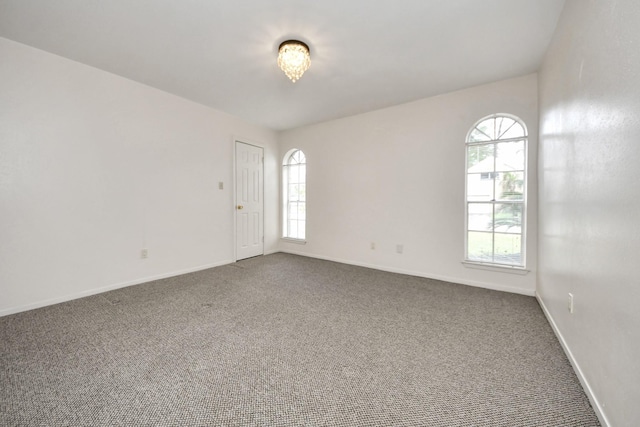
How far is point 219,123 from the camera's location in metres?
4.09

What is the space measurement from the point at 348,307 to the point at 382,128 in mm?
2786

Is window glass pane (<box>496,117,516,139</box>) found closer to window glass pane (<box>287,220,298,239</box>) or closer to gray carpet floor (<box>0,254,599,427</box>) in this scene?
gray carpet floor (<box>0,254,599,427</box>)

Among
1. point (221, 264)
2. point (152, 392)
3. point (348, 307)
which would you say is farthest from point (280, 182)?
point (152, 392)

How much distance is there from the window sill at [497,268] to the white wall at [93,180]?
3.80m

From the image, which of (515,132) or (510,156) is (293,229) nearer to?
(510,156)

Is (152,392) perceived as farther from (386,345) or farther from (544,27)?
(544,27)

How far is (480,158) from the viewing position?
128 inches

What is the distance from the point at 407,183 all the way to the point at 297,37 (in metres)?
2.40

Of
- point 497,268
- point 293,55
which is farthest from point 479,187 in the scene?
point 293,55

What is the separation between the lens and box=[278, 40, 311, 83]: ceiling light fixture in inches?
90.5

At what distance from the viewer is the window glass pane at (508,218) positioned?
300 cm

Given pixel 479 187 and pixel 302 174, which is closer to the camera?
pixel 479 187

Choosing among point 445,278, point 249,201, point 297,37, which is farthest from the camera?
point 249,201

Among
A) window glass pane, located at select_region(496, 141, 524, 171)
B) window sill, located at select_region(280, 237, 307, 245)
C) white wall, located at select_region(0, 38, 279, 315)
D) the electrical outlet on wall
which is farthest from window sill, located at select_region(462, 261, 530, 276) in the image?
white wall, located at select_region(0, 38, 279, 315)
